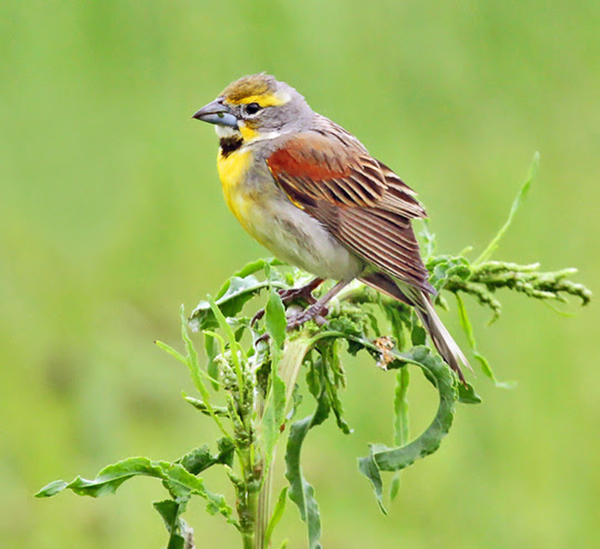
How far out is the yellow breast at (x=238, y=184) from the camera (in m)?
2.53

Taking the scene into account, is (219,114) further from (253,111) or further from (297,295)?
(297,295)

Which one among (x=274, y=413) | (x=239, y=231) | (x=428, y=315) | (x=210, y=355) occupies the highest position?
(x=274, y=413)

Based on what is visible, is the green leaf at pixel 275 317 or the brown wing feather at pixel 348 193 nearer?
the green leaf at pixel 275 317

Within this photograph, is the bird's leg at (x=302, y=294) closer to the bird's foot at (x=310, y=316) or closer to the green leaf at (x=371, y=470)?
the bird's foot at (x=310, y=316)

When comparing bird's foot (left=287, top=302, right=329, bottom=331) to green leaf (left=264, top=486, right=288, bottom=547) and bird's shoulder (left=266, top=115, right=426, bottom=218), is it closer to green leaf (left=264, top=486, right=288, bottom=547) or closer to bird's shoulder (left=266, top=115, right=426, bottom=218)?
green leaf (left=264, top=486, right=288, bottom=547)

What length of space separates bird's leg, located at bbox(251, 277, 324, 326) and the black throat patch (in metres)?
0.45

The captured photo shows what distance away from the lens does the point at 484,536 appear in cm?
348

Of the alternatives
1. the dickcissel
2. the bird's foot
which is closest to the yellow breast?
the dickcissel

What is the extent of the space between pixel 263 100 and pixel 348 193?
34cm

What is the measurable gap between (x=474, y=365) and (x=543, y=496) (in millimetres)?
513

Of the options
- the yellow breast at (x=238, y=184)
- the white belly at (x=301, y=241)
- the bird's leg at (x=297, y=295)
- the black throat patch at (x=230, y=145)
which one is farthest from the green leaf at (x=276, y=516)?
the black throat patch at (x=230, y=145)

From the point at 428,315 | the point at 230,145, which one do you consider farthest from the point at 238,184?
the point at 428,315

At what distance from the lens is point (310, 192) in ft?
8.39

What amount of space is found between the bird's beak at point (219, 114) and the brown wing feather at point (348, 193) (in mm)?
150
